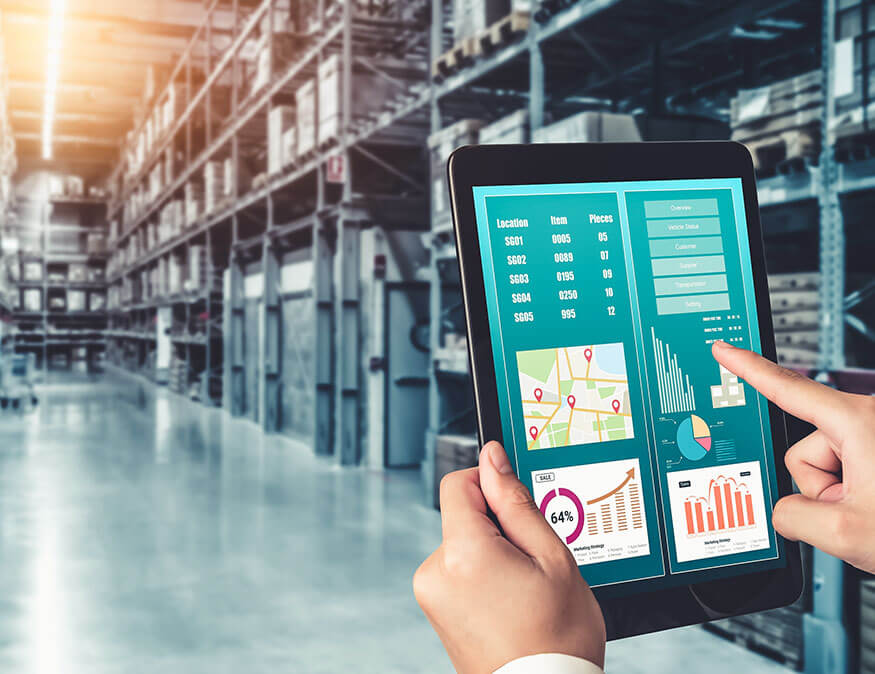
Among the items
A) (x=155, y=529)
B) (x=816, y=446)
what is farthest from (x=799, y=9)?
(x=155, y=529)

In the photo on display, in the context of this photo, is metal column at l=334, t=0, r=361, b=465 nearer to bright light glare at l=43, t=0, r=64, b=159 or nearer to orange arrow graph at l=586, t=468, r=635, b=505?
orange arrow graph at l=586, t=468, r=635, b=505

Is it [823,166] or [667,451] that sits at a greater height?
[823,166]

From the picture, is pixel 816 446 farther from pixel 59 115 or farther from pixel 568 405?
pixel 59 115

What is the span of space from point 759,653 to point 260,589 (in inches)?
105

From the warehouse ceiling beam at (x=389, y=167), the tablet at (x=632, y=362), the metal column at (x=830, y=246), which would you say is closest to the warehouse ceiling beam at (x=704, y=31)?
the metal column at (x=830, y=246)

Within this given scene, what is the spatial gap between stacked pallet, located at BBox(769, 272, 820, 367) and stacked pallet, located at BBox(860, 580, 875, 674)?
95 centimetres

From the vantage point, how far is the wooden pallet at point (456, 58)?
19.9 ft

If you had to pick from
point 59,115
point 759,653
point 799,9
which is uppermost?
point 59,115

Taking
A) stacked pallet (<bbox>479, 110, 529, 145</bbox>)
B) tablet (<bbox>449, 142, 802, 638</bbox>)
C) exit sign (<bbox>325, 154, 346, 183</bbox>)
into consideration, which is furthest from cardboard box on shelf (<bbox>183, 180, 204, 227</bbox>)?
tablet (<bbox>449, 142, 802, 638</bbox>)

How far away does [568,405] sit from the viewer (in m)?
0.84

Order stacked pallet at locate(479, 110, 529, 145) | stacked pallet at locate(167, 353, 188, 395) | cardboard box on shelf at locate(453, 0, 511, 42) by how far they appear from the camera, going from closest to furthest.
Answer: stacked pallet at locate(479, 110, 529, 145), cardboard box on shelf at locate(453, 0, 511, 42), stacked pallet at locate(167, 353, 188, 395)

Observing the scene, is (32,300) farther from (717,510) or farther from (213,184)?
(717,510)

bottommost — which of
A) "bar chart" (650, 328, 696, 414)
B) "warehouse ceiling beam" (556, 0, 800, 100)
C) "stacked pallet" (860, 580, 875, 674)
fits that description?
"stacked pallet" (860, 580, 875, 674)

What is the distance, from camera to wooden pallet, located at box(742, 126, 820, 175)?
3.67 meters
